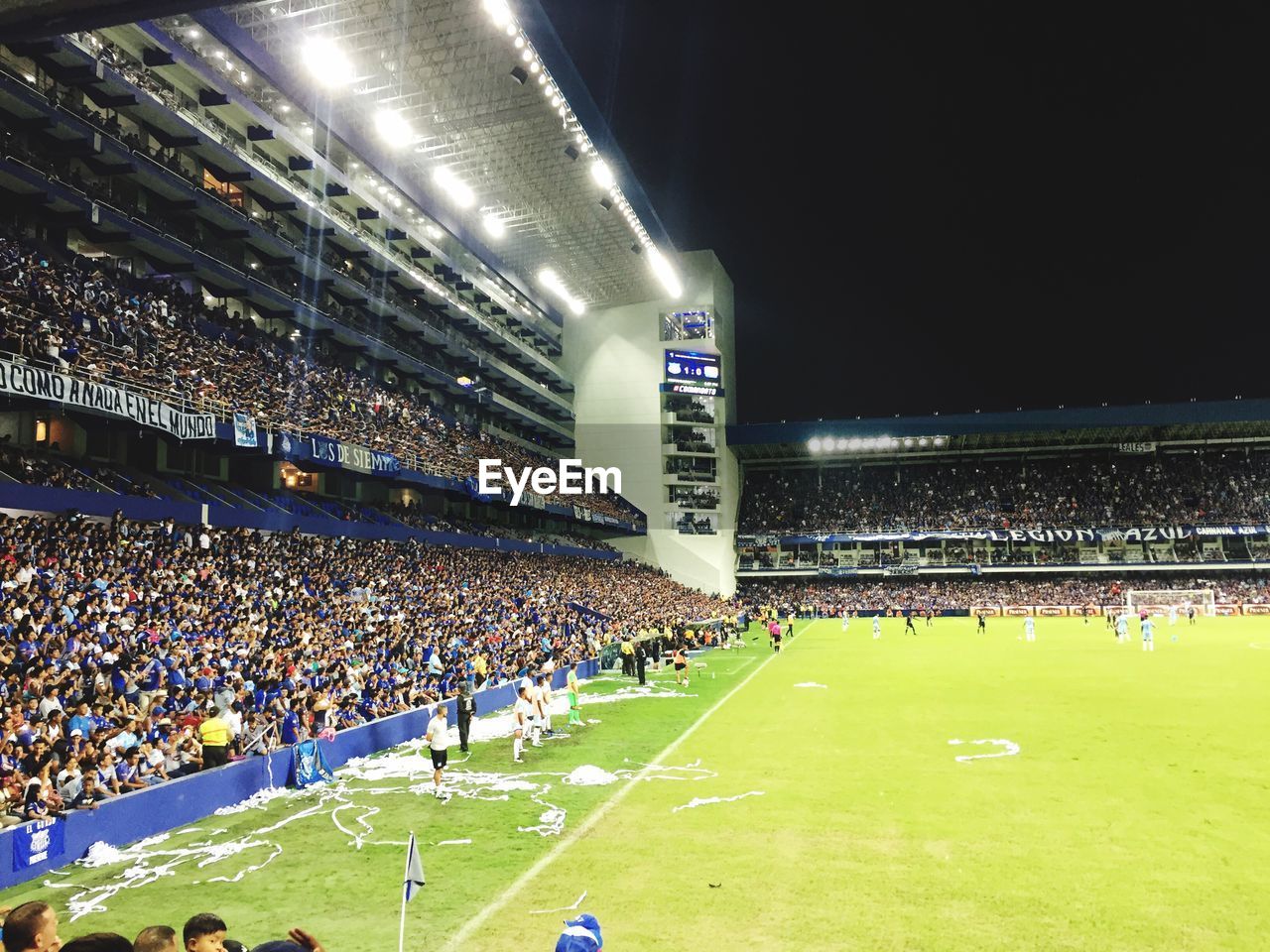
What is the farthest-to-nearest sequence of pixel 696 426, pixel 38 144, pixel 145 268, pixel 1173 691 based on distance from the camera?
pixel 696 426
pixel 145 268
pixel 38 144
pixel 1173 691

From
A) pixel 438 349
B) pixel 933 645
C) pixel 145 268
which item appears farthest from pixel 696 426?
pixel 145 268

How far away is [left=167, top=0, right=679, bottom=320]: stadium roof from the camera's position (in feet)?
119

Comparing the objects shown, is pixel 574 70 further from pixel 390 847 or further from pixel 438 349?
pixel 390 847

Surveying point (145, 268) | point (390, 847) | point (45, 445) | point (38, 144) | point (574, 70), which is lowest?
point (390, 847)

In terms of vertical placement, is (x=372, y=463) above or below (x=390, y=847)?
above

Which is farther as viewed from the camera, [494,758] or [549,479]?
[549,479]

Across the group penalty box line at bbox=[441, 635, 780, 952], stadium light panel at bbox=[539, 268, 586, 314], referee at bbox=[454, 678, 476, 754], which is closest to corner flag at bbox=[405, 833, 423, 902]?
penalty box line at bbox=[441, 635, 780, 952]

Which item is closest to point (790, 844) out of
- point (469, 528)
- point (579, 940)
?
point (579, 940)

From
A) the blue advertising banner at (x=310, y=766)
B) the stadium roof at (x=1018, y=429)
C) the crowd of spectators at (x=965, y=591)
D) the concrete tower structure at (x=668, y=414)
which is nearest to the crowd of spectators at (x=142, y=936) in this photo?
the blue advertising banner at (x=310, y=766)

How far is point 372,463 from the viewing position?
36.9 m

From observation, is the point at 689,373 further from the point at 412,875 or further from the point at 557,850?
the point at 412,875

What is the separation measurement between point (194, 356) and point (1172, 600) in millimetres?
69951

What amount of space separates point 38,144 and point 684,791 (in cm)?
3071

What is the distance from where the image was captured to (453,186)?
52094 millimetres
